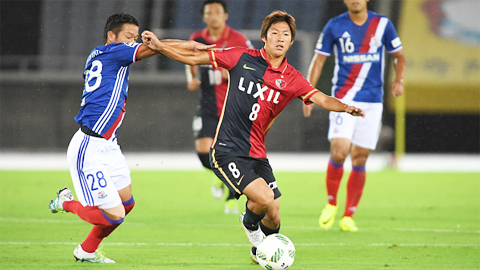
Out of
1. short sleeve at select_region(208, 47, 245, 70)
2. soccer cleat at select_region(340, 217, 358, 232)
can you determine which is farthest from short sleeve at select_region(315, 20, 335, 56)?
short sleeve at select_region(208, 47, 245, 70)

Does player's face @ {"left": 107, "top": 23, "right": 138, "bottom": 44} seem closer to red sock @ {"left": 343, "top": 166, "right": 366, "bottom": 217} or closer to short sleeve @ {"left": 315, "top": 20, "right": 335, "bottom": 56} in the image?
short sleeve @ {"left": 315, "top": 20, "right": 335, "bottom": 56}

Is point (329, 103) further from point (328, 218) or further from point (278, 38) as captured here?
point (328, 218)

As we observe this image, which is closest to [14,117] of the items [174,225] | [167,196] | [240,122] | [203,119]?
[167,196]

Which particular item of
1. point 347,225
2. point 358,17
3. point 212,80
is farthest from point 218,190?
point 358,17

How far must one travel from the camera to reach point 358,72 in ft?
23.4

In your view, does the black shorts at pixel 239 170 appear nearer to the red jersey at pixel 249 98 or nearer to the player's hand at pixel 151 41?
the red jersey at pixel 249 98

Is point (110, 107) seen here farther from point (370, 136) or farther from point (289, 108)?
point (289, 108)

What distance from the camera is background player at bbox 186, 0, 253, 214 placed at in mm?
8250

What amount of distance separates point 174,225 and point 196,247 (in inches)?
51.3

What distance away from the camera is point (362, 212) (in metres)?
8.34

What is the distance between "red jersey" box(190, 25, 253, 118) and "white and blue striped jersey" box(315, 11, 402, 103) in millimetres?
1479

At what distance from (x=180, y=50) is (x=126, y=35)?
1.87 feet

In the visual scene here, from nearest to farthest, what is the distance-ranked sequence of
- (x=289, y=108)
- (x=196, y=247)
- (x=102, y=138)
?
(x=102, y=138) < (x=196, y=247) < (x=289, y=108)

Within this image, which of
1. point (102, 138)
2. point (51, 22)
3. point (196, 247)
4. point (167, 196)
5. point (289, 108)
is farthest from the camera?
point (289, 108)
